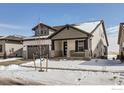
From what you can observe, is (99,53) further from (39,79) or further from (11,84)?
(11,84)

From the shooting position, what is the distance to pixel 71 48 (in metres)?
17.4

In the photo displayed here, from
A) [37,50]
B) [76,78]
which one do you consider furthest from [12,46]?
[76,78]

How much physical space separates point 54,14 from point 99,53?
650 cm

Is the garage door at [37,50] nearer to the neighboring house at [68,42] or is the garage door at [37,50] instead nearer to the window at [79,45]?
the neighboring house at [68,42]

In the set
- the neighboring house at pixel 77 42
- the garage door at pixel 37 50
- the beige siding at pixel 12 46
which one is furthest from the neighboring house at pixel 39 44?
the beige siding at pixel 12 46

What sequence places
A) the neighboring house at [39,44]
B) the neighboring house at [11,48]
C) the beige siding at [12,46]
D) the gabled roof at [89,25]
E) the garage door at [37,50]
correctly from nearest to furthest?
the gabled roof at [89,25]
the garage door at [37,50]
the neighboring house at [39,44]
the neighboring house at [11,48]
the beige siding at [12,46]

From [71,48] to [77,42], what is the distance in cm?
71

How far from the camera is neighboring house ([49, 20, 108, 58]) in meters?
15.2

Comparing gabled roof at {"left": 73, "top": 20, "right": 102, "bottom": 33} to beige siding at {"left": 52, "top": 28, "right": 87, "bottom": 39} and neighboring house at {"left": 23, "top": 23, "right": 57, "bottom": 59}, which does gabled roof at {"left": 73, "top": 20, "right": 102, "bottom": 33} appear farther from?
neighboring house at {"left": 23, "top": 23, "right": 57, "bottom": 59}

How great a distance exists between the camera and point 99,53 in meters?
15.0

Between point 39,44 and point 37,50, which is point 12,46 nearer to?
point 39,44

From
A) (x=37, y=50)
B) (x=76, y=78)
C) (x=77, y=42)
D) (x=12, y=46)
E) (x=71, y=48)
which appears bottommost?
(x=76, y=78)

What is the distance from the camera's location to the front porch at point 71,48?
1606cm
